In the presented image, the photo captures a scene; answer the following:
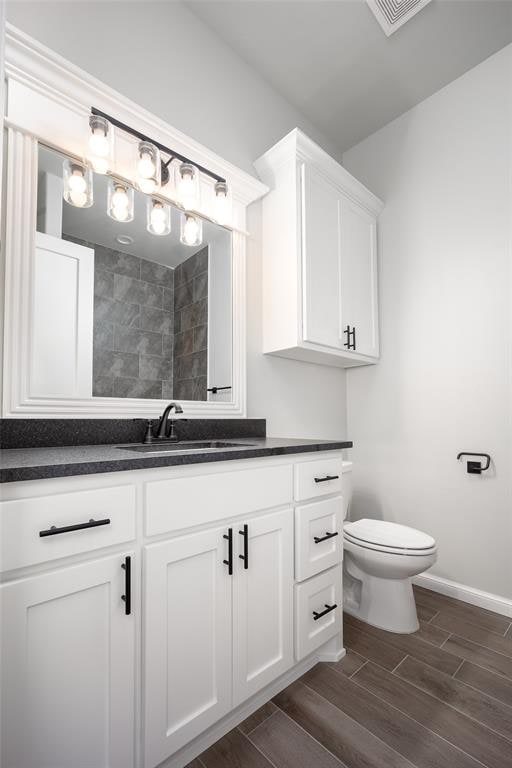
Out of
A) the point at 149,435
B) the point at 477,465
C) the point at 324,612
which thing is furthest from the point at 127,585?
the point at 477,465

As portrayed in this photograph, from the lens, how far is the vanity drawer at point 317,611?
1.39 m

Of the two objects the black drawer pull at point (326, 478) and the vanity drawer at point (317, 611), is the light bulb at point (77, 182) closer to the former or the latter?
the black drawer pull at point (326, 478)

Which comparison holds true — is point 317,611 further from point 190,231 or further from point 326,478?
point 190,231

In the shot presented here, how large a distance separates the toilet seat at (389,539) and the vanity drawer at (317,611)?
0.89 ft

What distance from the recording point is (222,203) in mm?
1825

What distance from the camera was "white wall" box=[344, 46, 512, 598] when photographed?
200 cm

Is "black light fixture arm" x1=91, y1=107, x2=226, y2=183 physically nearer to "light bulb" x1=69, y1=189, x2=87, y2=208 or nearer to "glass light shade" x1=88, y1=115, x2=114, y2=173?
"glass light shade" x1=88, y1=115, x2=114, y2=173

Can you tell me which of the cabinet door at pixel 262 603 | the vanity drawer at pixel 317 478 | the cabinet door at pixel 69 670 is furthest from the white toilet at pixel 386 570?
the cabinet door at pixel 69 670

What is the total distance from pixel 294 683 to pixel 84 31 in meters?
2.63

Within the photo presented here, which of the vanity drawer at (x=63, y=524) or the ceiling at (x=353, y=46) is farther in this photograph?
the ceiling at (x=353, y=46)

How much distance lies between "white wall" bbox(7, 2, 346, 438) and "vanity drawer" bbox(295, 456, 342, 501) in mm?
611

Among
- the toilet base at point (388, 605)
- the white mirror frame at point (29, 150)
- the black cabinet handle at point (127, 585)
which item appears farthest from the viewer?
the toilet base at point (388, 605)

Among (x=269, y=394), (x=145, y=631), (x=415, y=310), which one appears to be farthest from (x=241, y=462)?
(x=415, y=310)

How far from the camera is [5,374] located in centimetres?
123
